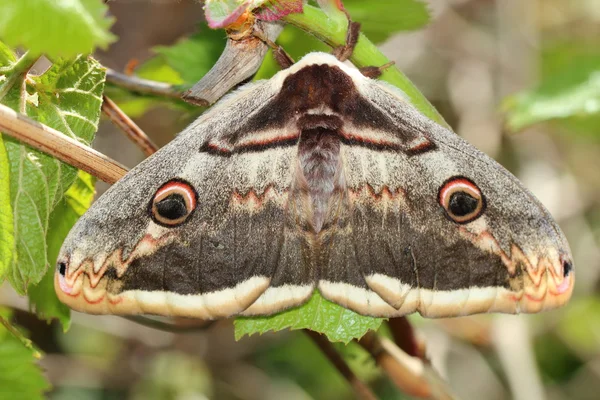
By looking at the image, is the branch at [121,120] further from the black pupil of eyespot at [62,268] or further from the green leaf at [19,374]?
the green leaf at [19,374]

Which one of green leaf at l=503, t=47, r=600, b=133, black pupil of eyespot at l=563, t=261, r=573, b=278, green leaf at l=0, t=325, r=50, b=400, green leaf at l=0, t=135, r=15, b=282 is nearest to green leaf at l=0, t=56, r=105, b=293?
green leaf at l=0, t=135, r=15, b=282

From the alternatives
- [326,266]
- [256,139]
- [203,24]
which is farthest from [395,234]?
[203,24]

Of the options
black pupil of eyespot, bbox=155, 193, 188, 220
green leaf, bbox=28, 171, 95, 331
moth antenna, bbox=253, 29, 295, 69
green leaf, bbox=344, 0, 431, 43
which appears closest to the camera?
black pupil of eyespot, bbox=155, 193, 188, 220

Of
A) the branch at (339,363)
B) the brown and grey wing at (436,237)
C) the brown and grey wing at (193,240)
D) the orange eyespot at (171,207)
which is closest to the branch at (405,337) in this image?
the branch at (339,363)

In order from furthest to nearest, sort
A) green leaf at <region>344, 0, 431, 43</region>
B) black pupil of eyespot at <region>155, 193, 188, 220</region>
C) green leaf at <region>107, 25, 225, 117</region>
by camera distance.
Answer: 1. green leaf at <region>107, 25, 225, 117</region>
2. green leaf at <region>344, 0, 431, 43</region>
3. black pupil of eyespot at <region>155, 193, 188, 220</region>

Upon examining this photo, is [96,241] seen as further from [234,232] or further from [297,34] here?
[297,34]

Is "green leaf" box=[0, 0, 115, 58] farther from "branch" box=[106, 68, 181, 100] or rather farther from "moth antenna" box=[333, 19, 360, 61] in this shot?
"branch" box=[106, 68, 181, 100]

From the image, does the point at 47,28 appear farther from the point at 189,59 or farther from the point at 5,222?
the point at 189,59
